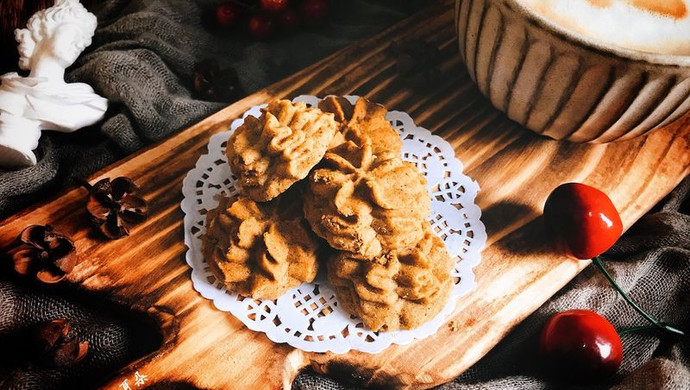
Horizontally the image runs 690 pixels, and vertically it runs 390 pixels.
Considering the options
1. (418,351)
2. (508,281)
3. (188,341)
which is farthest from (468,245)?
(188,341)

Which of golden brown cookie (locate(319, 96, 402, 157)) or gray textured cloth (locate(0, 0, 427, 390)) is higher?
golden brown cookie (locate(319, 96, 402, 157))

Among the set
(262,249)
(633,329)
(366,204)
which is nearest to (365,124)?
(366,204)

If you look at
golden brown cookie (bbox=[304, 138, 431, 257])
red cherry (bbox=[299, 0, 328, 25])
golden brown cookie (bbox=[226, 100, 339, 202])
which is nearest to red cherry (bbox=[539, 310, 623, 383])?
golden brown cookie (bbox=[304, 138, 431, 257])

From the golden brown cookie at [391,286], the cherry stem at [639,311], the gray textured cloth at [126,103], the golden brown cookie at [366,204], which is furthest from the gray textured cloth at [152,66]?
the cherry stem at [639,311]

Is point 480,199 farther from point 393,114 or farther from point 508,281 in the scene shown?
point 393,114

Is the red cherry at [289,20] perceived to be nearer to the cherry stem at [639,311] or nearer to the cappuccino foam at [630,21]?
the cappuccino foam at [630,21]

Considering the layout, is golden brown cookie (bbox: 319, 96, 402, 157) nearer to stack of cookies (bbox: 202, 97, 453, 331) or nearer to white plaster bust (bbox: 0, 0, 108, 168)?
stack of cookies (bbox: 202, 97, 453, 331)

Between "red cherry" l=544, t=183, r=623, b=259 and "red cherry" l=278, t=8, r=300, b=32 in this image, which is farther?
"red cherry" l=278, t=8, r=300, b=32
